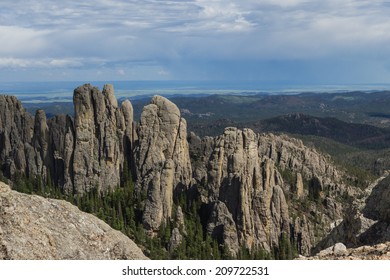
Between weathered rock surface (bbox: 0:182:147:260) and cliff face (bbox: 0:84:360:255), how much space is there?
58255mm

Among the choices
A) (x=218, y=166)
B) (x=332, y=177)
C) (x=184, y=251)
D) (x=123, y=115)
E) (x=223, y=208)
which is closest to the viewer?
(x=184, y=251)

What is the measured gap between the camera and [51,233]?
16891mm

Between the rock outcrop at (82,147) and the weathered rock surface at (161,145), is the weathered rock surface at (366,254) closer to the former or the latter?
the weathered rock surface at (161,145)

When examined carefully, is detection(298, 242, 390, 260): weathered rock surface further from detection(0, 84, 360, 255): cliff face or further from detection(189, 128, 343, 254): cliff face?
detection(189, 128, 343, 254): cliff face


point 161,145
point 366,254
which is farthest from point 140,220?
point 366,254

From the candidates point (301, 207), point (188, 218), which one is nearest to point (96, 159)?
point (188, 218)

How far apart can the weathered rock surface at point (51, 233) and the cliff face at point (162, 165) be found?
58.3m

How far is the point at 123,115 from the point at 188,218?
90.3ft

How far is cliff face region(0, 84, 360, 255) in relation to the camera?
82.4 meters

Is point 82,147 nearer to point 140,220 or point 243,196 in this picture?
point 140,220

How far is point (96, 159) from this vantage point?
95875 mm

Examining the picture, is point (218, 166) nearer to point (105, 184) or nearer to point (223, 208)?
point (223, 208)

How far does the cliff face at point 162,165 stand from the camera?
270ft

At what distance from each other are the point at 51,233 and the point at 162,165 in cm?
7025
